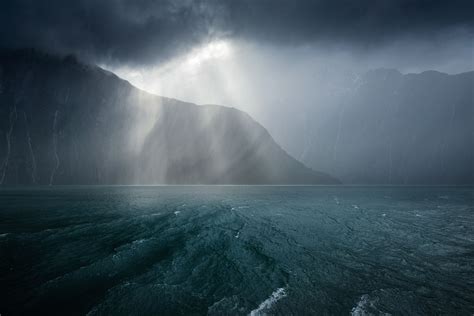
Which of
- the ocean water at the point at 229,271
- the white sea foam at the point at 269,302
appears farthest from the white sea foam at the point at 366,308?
the white sea foam at the point at 269,302

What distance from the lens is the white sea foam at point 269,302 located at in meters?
12.5

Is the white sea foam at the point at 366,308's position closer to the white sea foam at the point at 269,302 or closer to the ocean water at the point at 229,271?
the ocean water at the point at 229,271

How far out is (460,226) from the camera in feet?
121

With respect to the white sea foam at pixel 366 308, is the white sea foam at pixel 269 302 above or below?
below

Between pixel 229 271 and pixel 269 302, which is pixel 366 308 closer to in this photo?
pixel 269 302

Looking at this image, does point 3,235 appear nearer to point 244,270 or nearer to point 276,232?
point 244,270

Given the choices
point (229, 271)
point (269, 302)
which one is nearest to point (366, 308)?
point (269, 302)

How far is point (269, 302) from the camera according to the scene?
535 inches

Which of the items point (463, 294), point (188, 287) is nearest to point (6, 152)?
point (188, 287)

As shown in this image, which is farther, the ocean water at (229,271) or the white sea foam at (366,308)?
the ocean water at (229,271)

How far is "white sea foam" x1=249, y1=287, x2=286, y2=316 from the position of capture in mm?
12500

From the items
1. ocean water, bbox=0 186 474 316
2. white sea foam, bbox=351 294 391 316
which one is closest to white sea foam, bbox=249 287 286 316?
ocean water, bbox=0 186 474 316

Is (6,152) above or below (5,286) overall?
above

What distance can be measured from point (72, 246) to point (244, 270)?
→ 664 inches
